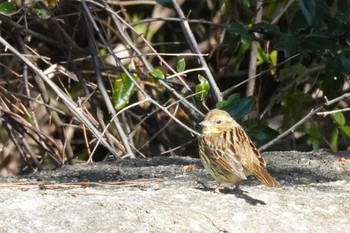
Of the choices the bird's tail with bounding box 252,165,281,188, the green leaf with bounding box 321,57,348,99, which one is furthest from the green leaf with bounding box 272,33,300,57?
the bird's tail with bounding box 252,165,281,188

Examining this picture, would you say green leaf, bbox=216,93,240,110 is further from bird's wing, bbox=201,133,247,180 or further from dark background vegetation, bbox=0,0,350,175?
bird's wing, bbox=201,133,247,180

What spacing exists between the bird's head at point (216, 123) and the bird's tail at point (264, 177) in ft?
2.03

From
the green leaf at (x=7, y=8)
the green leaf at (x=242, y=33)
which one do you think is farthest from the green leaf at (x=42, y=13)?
the green leaf at (x=242, y=33)

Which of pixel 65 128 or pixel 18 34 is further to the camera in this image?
pixel 65 128

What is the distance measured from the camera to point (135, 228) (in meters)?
4.50

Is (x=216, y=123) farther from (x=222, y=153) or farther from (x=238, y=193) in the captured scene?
(x=238, y=193)

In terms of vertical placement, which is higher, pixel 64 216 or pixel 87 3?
pixel 87 3

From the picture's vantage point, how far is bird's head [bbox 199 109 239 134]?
19.5 ft

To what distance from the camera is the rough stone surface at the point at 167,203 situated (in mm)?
4570

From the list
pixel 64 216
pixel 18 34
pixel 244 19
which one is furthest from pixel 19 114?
pixel 64 216

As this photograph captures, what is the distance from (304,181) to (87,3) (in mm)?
2540

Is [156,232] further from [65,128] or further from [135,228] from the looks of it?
[65,128]

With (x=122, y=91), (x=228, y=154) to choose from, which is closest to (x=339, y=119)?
(x=122, y=91)

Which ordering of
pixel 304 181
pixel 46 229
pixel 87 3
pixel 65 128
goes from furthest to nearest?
pixel 65 128 → pixel 87 3 → pixel 304 181 → pixel 46 229
